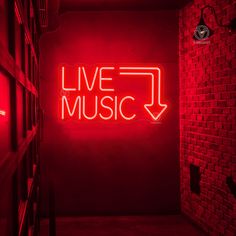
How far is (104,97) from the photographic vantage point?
6.05 metres

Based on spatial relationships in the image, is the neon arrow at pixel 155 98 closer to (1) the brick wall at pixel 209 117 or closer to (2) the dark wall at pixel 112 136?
(2) the dark wall at pixel 112 136

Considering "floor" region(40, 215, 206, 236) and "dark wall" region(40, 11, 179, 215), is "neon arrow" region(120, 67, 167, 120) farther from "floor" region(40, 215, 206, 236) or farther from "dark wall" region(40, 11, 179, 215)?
"floor" region(40, 215, 206, 236)

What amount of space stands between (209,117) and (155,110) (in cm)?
131

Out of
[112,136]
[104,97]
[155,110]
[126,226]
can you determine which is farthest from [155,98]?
[126,226]

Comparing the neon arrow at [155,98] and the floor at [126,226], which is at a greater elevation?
the neon arrow at [155,98]

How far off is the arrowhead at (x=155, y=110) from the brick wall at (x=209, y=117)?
0.40 metres

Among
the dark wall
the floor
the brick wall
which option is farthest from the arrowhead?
the floor

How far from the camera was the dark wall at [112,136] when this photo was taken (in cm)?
609

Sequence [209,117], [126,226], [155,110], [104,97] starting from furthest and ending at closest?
A: [155,110]
[104,97]
[126,226]
[209,117]

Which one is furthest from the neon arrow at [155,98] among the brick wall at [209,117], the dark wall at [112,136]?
the brick wall at [209,117]

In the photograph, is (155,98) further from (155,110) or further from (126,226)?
(126,226)

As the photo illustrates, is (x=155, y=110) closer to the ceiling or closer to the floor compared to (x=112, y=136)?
closer to the ceiling

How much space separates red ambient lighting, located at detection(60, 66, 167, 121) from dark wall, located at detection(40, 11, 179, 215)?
0.16 meters

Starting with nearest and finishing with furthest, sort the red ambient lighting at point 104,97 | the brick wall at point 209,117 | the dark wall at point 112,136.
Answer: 1. the brick wall at point 209,117
2. the red ambient lighting at point 104,97
3. the dark wall at point 112,136
